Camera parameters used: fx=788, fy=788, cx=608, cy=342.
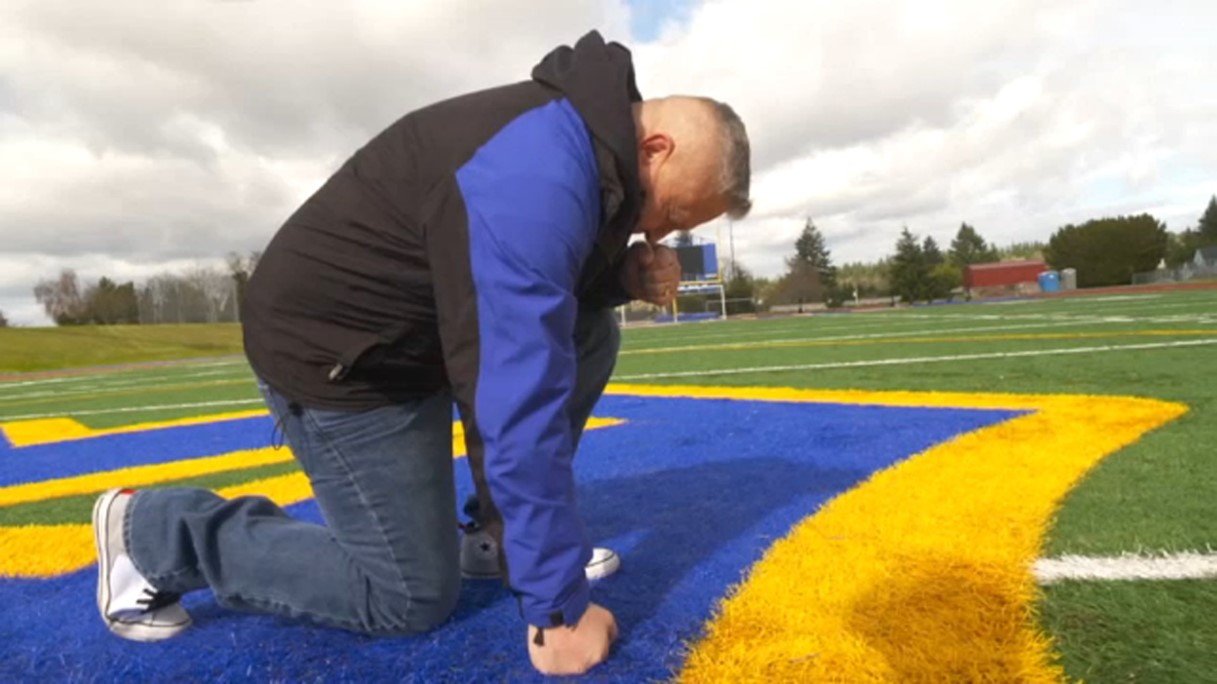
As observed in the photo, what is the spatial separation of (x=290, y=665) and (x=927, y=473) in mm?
2263

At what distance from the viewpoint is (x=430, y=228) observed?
1.55 meters

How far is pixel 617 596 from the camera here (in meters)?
1.98

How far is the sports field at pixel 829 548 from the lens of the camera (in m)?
1.60

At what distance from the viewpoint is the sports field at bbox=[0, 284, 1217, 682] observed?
1.60 m

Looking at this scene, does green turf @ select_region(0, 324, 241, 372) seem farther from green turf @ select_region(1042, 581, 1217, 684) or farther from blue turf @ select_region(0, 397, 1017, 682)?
green turf @ select_region(1042, 581, 1217, 684)

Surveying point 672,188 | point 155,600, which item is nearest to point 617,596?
point 672,188

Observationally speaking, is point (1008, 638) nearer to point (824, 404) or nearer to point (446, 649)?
point (446, 649)

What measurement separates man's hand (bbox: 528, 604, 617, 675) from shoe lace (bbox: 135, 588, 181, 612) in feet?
3.29

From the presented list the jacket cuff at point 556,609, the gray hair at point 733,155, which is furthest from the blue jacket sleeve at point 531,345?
the gray hair at point 733,155

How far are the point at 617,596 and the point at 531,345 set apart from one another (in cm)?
84

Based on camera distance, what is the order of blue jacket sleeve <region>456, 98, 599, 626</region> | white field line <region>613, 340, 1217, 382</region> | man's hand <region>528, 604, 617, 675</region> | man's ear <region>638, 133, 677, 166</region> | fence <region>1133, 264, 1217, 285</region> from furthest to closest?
fence <region>1133, 264, 1217, 285</region>
white field line <region>613, 340, 1217, 382</region>
man's ear <region>638, 133, 677, 166</region>
man's hand <region>528, 604, 617, 675</region>
blue jacket sleeve <region>456, 98, 599, 626</region>

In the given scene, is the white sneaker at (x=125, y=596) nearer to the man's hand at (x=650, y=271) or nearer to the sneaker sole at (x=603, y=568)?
the sneaker sole at (x=603, y=568)

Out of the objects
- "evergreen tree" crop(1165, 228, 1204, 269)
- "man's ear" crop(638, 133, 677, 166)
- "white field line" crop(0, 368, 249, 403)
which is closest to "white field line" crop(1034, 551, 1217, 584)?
"man's ear" crop(638, 133, 677, 166)

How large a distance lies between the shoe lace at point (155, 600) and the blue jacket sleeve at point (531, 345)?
1014 mm
